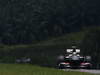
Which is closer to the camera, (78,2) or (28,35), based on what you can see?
(28,35)

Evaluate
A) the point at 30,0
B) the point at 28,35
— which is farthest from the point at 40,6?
the point at 28,35

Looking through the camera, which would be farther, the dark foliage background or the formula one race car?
the dark foliage background

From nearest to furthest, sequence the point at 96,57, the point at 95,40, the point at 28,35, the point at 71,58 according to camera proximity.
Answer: the point at 71,58, the point at 96,57, the point at 95,40, the point at 28,35

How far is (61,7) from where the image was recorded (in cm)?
12094

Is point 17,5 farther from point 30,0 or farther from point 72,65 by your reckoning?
point 72,65

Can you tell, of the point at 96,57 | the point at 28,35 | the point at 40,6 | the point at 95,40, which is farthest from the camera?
the point at 40,6

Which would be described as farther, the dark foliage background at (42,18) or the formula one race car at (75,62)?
the dark foliage background at (42,18)

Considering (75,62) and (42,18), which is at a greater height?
(42,18)

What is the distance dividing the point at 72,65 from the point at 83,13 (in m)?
89.1

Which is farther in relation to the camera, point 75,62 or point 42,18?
point 42,18

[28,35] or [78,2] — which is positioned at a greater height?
[78,2]

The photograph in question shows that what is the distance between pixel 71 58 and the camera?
33344mm

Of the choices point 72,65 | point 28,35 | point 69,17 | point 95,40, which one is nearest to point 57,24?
point 69,17

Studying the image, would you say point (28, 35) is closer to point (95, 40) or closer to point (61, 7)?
point (61, 7)
